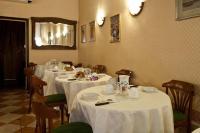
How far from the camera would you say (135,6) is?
3705 mm

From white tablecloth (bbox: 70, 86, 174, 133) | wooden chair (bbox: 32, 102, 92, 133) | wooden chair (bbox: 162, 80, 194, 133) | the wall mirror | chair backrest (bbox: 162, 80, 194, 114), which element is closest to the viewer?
wooden chair (bbox: 32, 102, 92, 133)

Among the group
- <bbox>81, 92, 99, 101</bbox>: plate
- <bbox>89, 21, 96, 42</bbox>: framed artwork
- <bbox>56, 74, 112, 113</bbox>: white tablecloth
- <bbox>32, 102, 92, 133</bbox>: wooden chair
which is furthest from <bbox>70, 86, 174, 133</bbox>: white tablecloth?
<bbox>89, 21, 96, 42</bbox>: framed artwork

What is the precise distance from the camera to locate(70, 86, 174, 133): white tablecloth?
1705mm

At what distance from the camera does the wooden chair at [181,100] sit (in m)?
2.41

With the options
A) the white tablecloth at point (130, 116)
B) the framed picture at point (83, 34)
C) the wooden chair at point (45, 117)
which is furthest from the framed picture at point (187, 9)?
the framed picture at point (83, 34)

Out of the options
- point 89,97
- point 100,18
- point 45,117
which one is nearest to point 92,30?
point 100,18

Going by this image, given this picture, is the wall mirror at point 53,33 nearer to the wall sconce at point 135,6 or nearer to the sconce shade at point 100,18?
the sconce shade at point 100,18

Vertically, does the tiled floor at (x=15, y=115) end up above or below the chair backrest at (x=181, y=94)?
below

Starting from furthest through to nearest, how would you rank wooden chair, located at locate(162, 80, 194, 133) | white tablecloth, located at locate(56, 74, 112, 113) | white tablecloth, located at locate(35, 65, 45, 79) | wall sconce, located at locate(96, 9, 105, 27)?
white tablecloth, located at locate(35, 65, 45, 79), wall sconce, located at locate(96, 9, 105, 27), white tablecloth, located at locate(56, 74, 112, 113), wooden chair, located at locate(162, 80, 194, 133)

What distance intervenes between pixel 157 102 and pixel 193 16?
134 centimetres

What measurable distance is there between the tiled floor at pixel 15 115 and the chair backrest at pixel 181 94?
1956mm

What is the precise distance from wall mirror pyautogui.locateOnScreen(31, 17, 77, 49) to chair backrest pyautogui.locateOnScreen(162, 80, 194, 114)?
4.39 metres

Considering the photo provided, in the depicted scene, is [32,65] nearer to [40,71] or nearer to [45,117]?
[40,71]

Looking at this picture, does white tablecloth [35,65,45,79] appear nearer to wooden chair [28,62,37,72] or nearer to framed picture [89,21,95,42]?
wooden chair [28,62,37,72]
